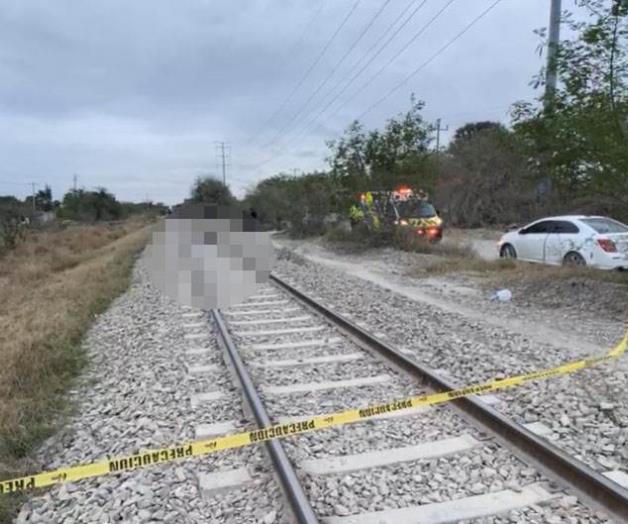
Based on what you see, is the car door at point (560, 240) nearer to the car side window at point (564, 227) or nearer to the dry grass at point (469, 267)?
the car side window at point (564, 227)

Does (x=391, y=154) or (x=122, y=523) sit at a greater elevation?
(x=391, y=154)

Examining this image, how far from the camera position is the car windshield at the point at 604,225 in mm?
13188

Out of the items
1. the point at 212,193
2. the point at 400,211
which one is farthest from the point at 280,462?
the point at 400,211

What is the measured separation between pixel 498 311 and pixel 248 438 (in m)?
6.70

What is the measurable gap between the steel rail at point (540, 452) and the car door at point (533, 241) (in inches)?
404

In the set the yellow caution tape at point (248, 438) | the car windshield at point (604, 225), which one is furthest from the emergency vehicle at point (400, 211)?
the yellow caution tape at point (248, 438)

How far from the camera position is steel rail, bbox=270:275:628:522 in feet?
11.1

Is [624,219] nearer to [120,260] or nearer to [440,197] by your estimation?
[120,260]

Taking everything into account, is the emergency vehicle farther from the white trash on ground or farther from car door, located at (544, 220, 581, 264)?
the white trash on ground

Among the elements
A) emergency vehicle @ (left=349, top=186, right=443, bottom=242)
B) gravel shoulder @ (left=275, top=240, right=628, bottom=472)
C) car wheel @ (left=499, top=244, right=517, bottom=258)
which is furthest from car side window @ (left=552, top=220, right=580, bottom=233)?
emergency vehicle @ (left=349, top=186, right=443, bottom=242)

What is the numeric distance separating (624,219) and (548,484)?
8600 millimetres

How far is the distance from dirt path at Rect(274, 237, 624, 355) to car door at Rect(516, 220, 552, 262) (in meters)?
2.68

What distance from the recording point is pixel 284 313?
31.8 ft

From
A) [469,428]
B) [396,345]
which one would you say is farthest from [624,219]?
[469,428]
